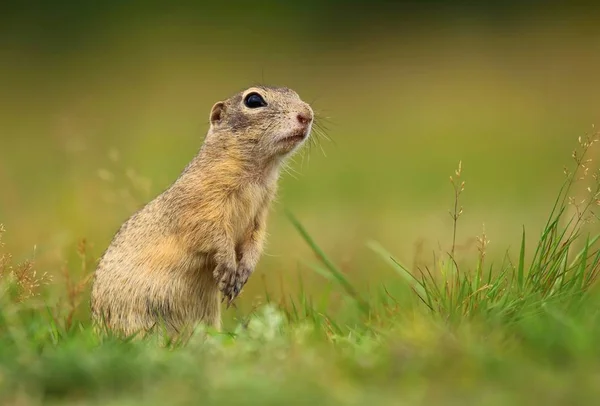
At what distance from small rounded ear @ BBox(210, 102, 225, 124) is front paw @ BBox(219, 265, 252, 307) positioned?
3.93 ft

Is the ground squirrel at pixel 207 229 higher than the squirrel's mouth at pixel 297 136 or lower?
lower

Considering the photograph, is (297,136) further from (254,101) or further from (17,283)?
(17,283)

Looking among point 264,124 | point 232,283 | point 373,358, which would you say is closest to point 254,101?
point 264,124

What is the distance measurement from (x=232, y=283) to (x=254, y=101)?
1.30 meters

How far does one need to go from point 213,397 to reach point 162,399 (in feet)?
0.67

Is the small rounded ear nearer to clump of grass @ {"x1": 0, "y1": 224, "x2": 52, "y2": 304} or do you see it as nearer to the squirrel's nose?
the squirrel's nose

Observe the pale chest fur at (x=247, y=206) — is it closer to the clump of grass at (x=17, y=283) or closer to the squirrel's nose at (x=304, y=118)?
the squirrel's nose at (x=304, y=118)

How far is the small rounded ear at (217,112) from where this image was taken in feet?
23.3

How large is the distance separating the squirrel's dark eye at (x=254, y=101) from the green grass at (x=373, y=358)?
1.95m

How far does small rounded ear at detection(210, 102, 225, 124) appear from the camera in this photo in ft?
23.3

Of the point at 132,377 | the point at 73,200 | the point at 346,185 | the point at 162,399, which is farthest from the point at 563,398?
the point at 346,185

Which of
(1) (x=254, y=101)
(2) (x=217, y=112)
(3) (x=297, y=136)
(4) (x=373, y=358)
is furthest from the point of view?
(2) (x=217, y=112)

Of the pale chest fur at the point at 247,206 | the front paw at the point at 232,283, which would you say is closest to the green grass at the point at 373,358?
the front paw at the point at 232,283

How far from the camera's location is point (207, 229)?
6.35 meters
